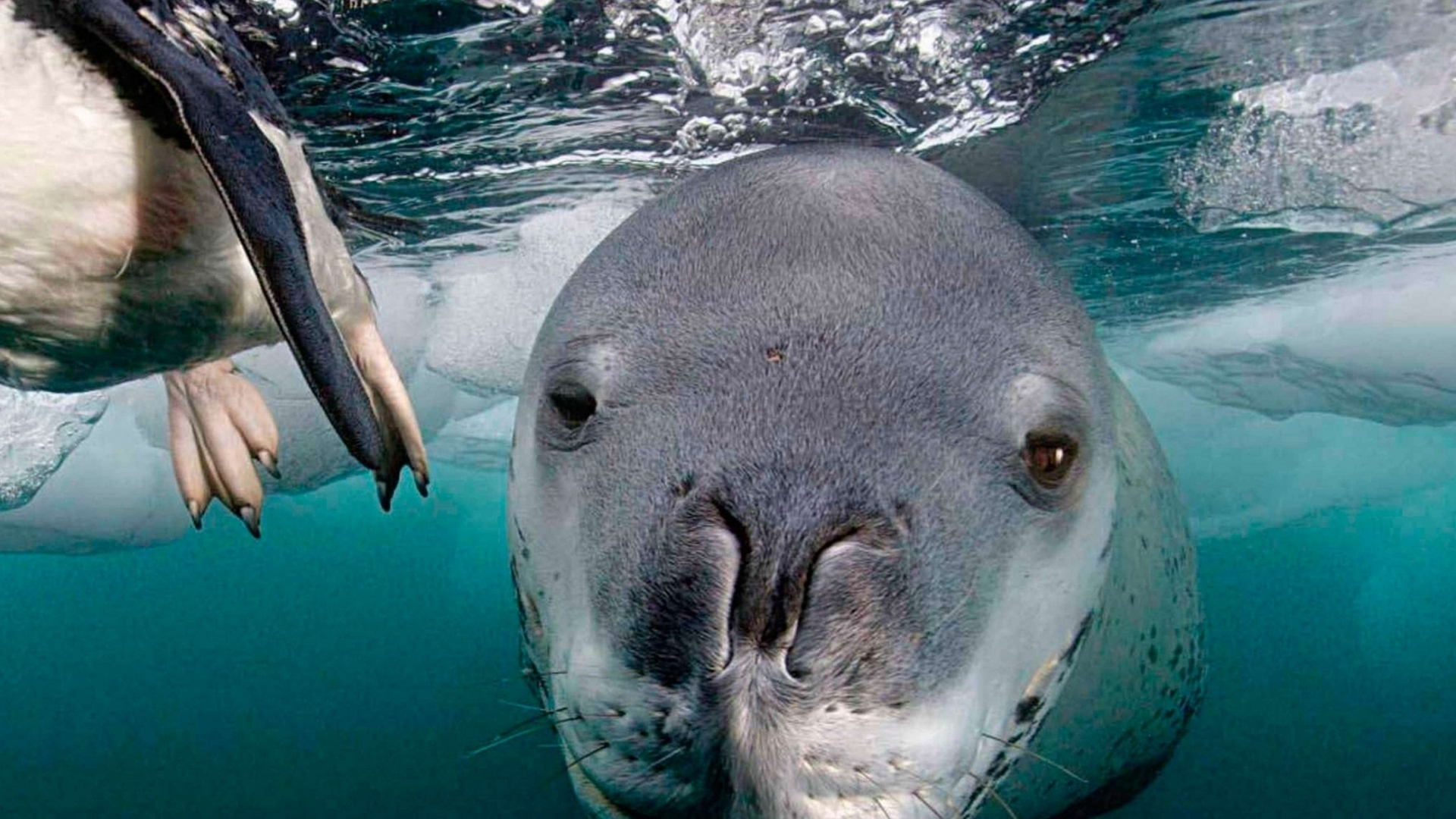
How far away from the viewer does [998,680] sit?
170 cm

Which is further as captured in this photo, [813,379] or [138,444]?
[138,444]

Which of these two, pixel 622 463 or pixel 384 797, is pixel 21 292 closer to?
pixel 622 463

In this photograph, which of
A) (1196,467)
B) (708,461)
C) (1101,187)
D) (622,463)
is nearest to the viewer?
(708,461)

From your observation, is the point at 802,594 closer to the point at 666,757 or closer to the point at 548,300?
the point at 666,757

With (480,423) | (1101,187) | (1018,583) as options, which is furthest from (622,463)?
(480,423)

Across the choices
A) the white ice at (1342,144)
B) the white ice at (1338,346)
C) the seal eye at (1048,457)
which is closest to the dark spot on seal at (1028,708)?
the seal eye at (1048,457)

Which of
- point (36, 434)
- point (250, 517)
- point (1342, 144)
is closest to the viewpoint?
point (250, 517)

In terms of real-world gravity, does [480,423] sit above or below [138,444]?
below

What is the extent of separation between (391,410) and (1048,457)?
2.20 meters

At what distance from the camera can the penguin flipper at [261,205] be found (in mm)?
1844

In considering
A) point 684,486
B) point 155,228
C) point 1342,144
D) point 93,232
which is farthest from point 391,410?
point 1342,144

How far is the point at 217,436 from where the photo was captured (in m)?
3.73

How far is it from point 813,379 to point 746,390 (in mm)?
120

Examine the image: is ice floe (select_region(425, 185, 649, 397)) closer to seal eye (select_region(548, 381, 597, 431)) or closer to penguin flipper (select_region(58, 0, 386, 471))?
penguin flipper (select_region(58, 0, 386, 471))
